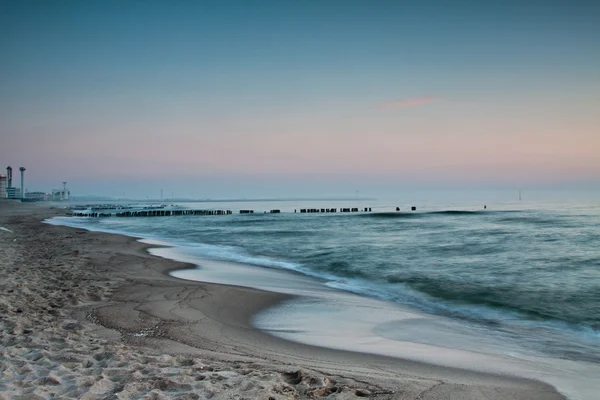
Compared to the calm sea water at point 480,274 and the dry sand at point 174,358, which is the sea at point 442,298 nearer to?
the calm sea water at point 480,274

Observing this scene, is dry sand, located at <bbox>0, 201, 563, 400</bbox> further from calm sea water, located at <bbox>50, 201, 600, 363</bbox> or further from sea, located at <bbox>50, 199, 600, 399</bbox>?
calm sea water, located at <bbox>50, 201, 600, 363</bbox>

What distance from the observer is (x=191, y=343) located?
6.80m

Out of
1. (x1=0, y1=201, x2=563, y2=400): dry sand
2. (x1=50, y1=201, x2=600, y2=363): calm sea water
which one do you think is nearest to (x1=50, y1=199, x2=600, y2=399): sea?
(x1=50, y1=201, x2=600, y2=363): calm sea water

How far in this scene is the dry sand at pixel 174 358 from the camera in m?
4.56

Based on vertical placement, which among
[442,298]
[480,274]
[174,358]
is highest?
[174,358]

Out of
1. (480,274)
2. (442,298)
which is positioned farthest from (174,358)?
(480,274)

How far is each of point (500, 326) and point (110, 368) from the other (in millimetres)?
8283

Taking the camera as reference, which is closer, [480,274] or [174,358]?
[174,358]

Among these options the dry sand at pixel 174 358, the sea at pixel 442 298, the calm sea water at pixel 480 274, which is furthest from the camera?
the calm sea water at pixel 480 274

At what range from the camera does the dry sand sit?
456cm

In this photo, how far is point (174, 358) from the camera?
5637mm

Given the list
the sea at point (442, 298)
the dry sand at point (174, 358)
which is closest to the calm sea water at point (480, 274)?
the sea at point (442, 298)

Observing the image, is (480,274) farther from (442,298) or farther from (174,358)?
(174,358)

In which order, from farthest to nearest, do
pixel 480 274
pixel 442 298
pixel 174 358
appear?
pixel 480 274 < pixel 442 298 < pixel 174 358
